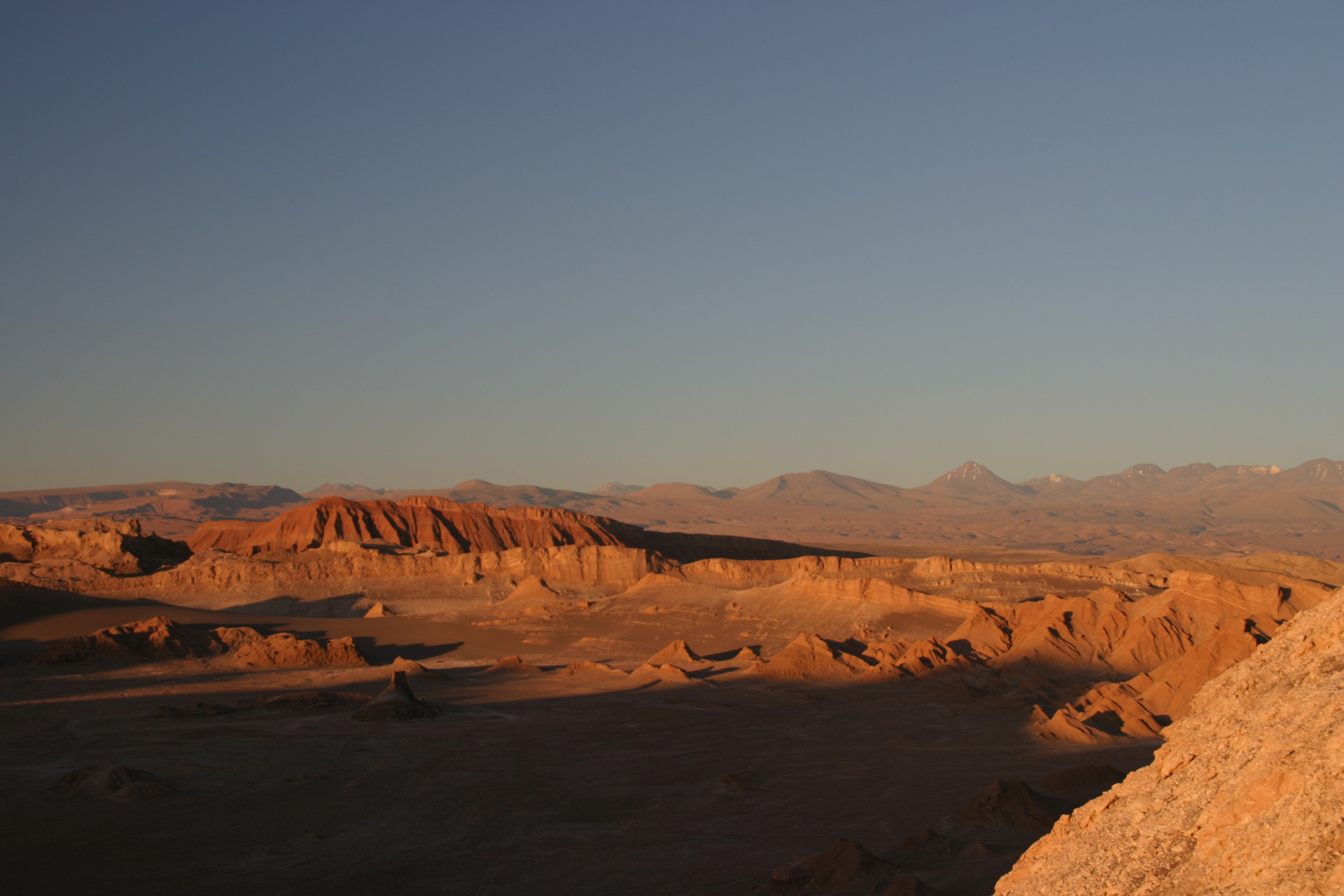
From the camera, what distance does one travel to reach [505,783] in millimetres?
19203

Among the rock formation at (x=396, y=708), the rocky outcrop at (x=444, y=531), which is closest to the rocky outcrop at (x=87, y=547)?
the rocky outcrop at (x=444, y=531)

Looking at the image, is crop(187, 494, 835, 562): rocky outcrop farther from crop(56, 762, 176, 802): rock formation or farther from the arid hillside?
crop(56, 762, 176, 802): rock formation

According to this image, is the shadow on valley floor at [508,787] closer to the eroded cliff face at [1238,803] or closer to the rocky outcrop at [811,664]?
the rocky outcrop at [811,664]

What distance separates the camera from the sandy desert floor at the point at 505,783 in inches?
535

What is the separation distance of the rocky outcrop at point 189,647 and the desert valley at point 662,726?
0.15 m

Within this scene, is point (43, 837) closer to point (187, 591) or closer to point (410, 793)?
point (410, 793)

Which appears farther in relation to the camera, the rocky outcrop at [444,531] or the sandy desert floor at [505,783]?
the rocky outcrop at [444,531]

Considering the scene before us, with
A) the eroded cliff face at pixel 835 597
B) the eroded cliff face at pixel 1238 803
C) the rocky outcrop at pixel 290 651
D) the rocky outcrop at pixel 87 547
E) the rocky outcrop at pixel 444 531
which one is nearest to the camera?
the eroded cliff face at pixel 1238 803

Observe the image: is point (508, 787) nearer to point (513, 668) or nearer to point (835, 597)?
Result: point (513, 668)

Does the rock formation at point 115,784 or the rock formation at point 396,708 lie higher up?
the rock formation at point 115,784

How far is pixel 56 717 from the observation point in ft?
86.4

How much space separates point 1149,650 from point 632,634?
23.7 meters

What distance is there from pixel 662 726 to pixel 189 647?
23527 millimetres

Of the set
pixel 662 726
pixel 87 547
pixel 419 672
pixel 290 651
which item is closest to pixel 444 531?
pixel 87 547
